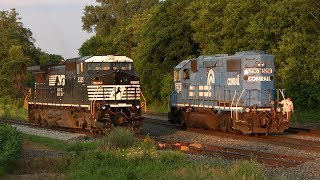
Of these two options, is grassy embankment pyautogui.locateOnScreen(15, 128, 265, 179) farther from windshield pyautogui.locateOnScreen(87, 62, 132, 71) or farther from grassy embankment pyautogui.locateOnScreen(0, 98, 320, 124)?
grassy embankment pyautogui.locateOnScreen(0, 98, 320, 124)

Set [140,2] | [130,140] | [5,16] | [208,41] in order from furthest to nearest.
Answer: [140,2] → [5,16] → [208,41] → [130,140]

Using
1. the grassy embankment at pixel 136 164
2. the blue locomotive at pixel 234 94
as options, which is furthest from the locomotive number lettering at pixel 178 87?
the grassy embankment at pixel 136 164

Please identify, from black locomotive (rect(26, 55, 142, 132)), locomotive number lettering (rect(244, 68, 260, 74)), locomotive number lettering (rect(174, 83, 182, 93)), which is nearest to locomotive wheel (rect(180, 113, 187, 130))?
locomotive number lettering (rect(174, 83, 182, 93))

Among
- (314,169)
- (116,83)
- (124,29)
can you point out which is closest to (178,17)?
(124,29)

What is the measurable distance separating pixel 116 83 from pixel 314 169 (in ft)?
36.5

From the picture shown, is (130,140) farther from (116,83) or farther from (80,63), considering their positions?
(80,63)

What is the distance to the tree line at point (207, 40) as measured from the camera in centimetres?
2941

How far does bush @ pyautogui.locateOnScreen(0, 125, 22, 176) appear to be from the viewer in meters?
12.6

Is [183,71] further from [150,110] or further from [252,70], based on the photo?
[150,110]

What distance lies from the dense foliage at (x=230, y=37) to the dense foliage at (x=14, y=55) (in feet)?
33.2

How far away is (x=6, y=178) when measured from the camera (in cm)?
1184

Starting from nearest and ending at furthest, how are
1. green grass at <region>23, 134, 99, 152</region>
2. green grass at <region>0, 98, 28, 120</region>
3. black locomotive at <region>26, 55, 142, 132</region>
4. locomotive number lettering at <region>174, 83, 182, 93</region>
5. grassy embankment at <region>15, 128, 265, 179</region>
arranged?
1. grassy embankment at <region>15, 128, 265, 179</region>
2. green grass at <region>23, 134, 99, 152</region>
3. black locomotive at <region>26, 55, 142, 132</region>
4. locomotive number lettering at <region>174, 83, 182, 93</region>
5. green grass at <region>0, 98, 28, 120</region>

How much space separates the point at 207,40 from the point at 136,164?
27.0 meters

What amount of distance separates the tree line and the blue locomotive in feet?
25.3
